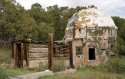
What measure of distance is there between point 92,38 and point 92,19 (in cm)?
217

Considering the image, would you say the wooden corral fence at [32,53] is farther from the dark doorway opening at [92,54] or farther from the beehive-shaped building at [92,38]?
the dark doorway opening at [92,54]

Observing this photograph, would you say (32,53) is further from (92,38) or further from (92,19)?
(92,19)

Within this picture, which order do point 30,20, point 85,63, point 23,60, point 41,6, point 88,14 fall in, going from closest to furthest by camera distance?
point 23,60, point 85,63, point 88,14, point 30,20, point 41,6

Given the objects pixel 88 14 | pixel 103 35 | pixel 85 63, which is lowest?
pixel 85 63

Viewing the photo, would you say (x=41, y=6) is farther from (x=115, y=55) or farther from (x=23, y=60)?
(x=23, y=60)

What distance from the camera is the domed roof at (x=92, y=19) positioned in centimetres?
3506

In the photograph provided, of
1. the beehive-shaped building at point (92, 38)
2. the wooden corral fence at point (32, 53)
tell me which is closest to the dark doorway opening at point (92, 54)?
the beehive-shaped building at point (92, 38)

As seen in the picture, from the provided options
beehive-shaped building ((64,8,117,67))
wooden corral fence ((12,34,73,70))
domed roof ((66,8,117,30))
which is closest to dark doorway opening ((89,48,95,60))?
beehive-shaped building ((64,8,117,67))

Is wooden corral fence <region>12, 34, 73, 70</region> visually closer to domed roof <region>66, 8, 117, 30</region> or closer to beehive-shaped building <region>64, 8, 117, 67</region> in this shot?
beehive-shaped building <region>64, 8, 117, 67</region>

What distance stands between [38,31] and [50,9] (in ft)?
42.5

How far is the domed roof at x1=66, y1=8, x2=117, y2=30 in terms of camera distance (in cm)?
3506

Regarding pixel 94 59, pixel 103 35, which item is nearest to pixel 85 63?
pixel 94 59

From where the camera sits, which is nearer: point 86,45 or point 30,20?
point 86,45

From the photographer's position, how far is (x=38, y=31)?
53.2m
